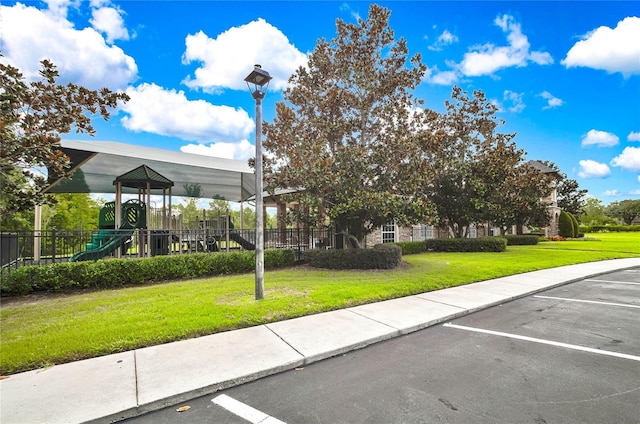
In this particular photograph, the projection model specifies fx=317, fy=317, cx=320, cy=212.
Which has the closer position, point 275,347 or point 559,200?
point 275,347

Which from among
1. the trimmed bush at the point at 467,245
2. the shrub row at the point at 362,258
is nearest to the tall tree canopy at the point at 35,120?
the shrub row at the point at 362,258

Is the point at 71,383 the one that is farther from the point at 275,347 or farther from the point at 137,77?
the point at 137,77

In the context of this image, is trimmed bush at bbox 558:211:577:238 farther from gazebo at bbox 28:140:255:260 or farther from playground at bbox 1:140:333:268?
gazebo at bbox 28:140:255:260

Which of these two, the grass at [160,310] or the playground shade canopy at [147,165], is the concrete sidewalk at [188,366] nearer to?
the grass at [160,310]

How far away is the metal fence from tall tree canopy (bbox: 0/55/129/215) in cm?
387

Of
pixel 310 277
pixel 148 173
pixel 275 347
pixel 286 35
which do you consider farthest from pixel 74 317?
pixel 286 35

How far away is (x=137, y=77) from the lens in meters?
11.1

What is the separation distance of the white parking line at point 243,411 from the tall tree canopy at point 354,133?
753 centimetres

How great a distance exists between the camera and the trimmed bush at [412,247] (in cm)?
1701

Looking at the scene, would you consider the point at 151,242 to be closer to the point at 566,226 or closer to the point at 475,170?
the point at 475,170

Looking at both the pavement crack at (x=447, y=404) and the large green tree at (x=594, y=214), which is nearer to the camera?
the pavement crack at (x=447, y=404)

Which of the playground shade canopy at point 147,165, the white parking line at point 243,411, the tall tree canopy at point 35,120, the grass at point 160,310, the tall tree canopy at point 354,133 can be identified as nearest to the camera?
the white parking line at point 243,411

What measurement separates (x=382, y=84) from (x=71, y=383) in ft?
40.7

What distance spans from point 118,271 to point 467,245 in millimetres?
17353
